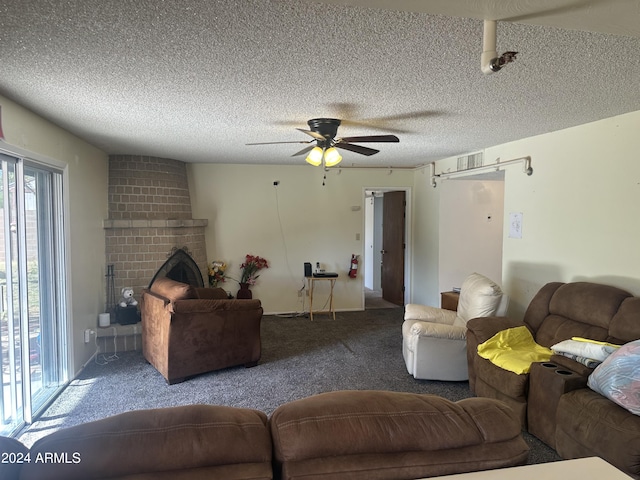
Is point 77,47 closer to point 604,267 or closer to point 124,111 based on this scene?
point 124,111

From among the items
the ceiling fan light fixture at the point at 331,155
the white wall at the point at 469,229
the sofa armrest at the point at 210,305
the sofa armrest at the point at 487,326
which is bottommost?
the sofa armrest at the point at 487,326

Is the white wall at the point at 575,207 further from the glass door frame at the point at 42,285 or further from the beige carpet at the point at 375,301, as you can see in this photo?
the glass door frame at the point at 42,285

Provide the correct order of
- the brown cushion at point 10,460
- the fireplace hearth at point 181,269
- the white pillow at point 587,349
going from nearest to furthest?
the brown cushion at point 10,460, the white pillow at point 587,349, the fireplace hearth at point 181,269

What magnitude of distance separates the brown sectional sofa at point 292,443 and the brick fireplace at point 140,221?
13.9 ft

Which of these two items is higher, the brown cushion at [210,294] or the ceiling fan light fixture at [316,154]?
the ceiling fan light fixture at [316,154]

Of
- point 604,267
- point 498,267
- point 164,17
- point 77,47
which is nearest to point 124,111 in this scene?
point 77,47

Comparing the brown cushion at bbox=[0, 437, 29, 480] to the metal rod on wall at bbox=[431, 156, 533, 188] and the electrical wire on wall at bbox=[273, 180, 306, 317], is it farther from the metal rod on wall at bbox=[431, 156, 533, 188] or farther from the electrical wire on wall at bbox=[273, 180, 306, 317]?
the electrical wire on wall at bbox=[273, 180, 306, 317]

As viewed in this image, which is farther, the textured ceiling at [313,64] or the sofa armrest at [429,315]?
the sofa armrest at [429,315]

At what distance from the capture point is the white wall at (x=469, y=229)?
567 cm

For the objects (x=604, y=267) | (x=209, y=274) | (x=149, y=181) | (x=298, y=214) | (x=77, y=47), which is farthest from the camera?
(x=298, y=214)

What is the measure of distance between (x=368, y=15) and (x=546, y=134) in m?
2.98

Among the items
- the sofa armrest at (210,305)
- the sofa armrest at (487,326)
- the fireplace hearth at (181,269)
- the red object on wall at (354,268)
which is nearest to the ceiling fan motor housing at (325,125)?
the sofa armrest at (210,305)

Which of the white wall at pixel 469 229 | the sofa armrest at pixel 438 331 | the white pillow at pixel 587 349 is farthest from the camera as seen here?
the white wall at pixel 469 229

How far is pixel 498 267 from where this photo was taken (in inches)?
232
